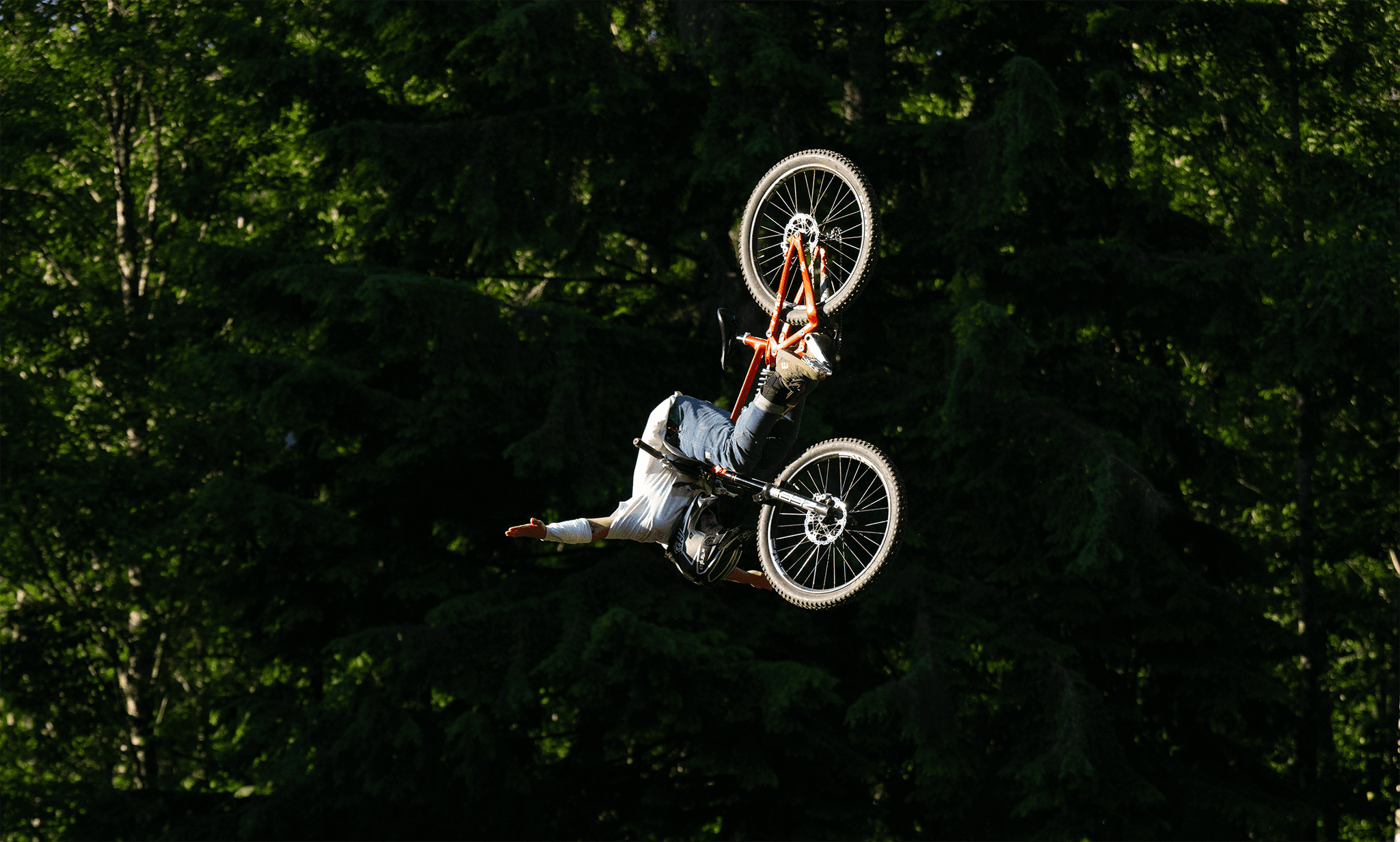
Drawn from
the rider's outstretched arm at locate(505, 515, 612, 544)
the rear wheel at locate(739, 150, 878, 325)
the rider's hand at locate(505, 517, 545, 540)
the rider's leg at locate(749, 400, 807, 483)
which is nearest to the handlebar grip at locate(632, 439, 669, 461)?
the rider's outstretched arm at locate(505, 515, 612, 544)

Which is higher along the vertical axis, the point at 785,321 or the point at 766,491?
the point at 785,321

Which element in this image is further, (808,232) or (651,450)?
(651,450)

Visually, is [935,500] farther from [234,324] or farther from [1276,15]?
[234,324]

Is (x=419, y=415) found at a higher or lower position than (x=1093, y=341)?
lower

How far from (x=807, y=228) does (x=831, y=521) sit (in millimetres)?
1194

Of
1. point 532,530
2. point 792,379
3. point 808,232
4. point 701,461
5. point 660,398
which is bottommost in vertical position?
point 532,530

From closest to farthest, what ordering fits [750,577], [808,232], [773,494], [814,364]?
[814,364] < [773,494] < [808,232] < [750,577]

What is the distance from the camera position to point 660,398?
13.1m

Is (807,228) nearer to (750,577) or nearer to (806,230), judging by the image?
(806,230)

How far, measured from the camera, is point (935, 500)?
523 inches

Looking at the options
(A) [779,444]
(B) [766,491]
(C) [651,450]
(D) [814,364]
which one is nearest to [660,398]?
(C) [651,450]

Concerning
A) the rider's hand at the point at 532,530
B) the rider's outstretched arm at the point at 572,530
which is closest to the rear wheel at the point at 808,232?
the rider's outstretched arm at the point at 572,530

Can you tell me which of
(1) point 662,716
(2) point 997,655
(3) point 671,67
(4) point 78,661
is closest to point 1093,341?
(2) point 997,655

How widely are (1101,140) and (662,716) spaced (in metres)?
7.55
